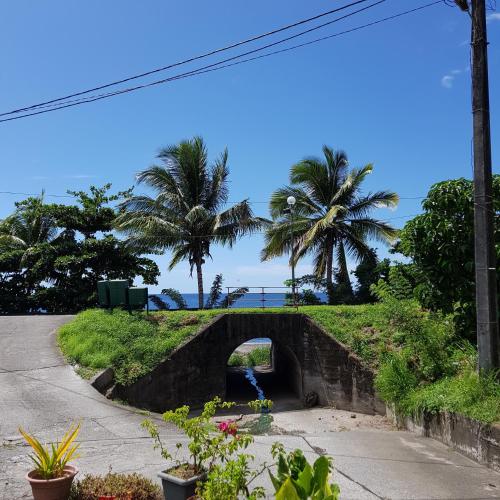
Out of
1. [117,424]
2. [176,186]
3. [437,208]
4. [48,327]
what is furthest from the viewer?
[176,186]

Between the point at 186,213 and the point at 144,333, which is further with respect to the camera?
the point at 186,213

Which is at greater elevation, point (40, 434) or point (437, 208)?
point (437, 208)

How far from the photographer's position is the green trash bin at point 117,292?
54.9 feet

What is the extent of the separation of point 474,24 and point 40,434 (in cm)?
937

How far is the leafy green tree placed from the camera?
9.32 meters

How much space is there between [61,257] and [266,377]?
36.5ft

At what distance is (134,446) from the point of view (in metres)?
7.35

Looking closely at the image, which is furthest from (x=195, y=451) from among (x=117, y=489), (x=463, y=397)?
(x=463, y=397)

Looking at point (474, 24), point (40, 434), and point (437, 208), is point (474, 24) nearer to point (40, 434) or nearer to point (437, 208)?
point (437, 208)

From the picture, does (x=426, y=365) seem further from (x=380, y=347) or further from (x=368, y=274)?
(x=368, y=274)

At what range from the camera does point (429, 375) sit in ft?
34.2

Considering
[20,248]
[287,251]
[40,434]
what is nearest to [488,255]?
[40,434]

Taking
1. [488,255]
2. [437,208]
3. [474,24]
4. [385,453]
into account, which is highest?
[474,24]

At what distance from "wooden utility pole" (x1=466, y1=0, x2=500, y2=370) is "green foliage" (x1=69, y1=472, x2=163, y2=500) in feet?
18.1
